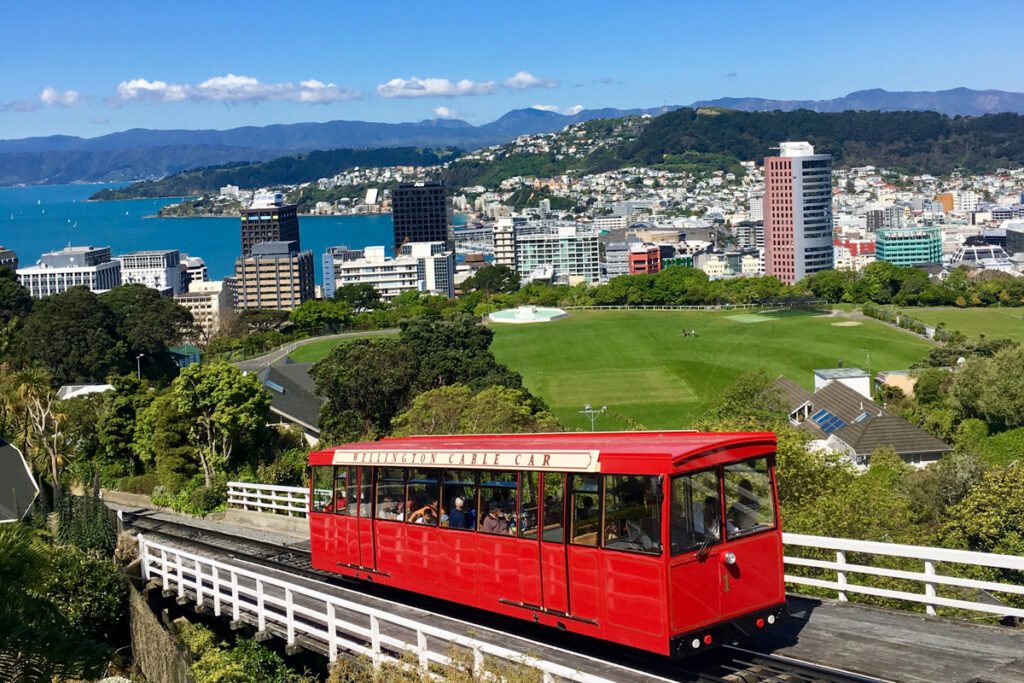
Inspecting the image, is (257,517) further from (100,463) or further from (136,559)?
(100,463)

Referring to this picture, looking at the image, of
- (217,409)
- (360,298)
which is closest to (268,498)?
(217,409)

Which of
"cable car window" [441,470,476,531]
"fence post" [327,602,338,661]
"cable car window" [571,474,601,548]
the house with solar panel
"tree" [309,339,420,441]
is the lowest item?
the house with solar panel

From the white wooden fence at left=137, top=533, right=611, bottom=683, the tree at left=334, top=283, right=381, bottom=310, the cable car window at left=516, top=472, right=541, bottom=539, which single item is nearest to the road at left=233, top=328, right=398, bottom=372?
the tree at left=334, top=283, right=381, bottom=310

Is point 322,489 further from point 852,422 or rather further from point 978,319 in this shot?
point 978,319

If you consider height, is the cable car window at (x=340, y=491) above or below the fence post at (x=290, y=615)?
above

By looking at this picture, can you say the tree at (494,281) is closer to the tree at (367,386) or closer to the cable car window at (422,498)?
the tree at (367,386)

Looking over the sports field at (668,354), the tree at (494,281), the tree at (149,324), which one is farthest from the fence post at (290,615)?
the tree at (494,281)

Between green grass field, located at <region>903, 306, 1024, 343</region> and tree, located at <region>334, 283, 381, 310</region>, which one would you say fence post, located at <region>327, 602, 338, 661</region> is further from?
tree, located at <region>334, 283, 381, 310</region>
